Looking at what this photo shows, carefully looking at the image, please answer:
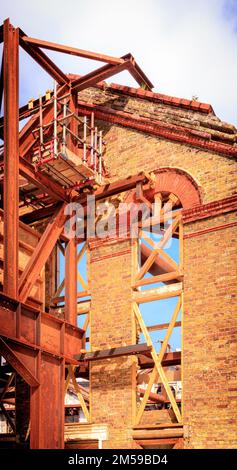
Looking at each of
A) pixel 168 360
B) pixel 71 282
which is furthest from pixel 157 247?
pixel 168 360

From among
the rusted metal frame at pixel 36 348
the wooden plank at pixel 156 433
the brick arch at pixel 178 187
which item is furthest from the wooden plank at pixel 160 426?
the brick arch at pixel 178 187

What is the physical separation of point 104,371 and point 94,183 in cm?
418

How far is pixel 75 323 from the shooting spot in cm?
1533

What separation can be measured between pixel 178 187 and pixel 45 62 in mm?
4134

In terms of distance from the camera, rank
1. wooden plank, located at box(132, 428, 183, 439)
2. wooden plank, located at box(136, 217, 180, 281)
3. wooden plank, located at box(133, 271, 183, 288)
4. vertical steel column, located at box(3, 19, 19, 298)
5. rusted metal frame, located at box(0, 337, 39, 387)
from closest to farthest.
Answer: rusted metal frame, located at box(0, 337, 39, 387), vertical steel column, located at box(3, 19, 19, 298), wooden plank, located at box(132, 428, 183, 439), wooden plank, located at box(133, 271, 183, 288), wooden plank, located at box(136, 217, 180, 281)

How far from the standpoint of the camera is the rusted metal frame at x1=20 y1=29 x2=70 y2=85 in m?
15.2

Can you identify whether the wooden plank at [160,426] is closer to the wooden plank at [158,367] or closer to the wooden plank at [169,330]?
the wooden plank at [158,367]

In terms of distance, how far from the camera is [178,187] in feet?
51.3

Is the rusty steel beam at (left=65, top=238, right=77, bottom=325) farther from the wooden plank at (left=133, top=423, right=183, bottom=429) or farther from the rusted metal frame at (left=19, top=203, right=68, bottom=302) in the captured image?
the wooden plank at (left=133, top=423, right=183, bottom=429)

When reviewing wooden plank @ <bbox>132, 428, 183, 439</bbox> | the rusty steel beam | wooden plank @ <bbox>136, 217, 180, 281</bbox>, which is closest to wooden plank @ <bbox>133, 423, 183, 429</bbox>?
wooden plank @ <bbox>132, 428, 183, 439</bbox>

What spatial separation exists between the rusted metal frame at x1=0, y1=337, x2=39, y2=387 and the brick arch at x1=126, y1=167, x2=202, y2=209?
4949 mm

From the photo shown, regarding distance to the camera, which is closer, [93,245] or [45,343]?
[45,343]
